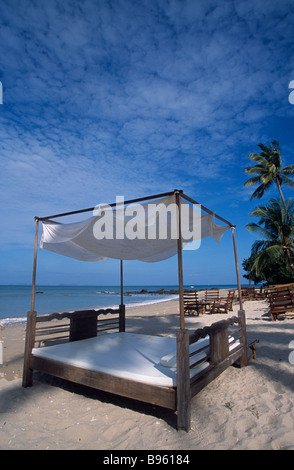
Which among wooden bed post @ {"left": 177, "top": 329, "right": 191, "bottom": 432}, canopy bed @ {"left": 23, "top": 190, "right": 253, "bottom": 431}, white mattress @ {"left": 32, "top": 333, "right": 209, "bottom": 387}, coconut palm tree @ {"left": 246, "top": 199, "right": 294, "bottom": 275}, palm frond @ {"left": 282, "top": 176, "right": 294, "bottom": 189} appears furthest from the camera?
palm frond @ {"left": 282, "top": 176, "right": 294, "bottom": 189}

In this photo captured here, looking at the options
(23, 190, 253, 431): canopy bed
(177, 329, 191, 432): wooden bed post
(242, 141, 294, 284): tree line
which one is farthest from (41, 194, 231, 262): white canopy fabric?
(242, 141, 294, 284): tree line

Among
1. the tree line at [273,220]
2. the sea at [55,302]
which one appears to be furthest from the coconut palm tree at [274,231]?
the sea at [55,302]

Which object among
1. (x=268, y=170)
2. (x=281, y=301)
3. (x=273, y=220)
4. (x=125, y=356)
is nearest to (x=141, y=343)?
(x=125, y=356)

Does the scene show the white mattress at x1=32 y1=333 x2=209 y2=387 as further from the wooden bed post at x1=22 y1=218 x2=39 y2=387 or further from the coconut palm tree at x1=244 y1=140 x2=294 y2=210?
the coconut palm tree at x1=244 y1=140 x2=294 y2=210

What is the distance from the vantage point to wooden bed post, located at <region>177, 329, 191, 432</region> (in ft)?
8.12

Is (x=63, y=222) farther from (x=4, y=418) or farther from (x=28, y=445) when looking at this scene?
(x=28, y=445)

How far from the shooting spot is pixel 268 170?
18.8 m

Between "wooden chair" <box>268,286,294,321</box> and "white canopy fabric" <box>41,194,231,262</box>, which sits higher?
"white canopy fabric" <box>41,194,231,262</box>

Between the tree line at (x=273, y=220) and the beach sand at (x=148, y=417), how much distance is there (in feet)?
45.2

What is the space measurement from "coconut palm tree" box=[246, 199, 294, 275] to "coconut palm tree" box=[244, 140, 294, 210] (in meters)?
1.58

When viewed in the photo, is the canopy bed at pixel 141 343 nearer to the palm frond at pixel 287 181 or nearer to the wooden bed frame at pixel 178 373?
the wooden bed frame at pixel 178 373

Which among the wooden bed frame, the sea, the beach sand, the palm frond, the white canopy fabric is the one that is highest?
→ the palm frond
